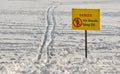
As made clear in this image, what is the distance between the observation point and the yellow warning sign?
332 inches

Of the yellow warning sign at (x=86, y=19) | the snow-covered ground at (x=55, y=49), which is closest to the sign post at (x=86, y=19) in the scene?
the yellow warning sign at (x=86, y=19)

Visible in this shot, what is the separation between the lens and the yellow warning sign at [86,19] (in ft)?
27.7

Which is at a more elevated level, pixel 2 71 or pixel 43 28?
pixel 43 28

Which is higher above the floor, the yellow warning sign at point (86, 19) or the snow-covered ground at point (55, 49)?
the yellow warning sign at point (86, 19)

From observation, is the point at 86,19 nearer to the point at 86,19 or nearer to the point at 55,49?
the point at 86,19

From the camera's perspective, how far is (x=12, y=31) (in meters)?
14.0

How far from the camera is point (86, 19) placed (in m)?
8.52

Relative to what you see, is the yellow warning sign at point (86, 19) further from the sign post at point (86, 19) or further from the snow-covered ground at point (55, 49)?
the snow-covered ground at point (55, 49)

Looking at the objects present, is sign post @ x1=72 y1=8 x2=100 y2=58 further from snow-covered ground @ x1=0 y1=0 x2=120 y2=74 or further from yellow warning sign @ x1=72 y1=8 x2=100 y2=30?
snow-covered ground @ x1=0 y1=0 x2=120 y2=74

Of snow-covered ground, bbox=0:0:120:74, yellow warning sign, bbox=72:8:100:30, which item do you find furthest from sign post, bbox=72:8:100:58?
snow-covered ground, bbox=0:0:120:74

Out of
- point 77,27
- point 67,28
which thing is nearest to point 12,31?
point 67,28

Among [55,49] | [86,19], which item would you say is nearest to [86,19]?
[86,19]

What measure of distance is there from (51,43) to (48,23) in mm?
5119

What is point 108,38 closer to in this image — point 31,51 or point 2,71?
point 31,51
